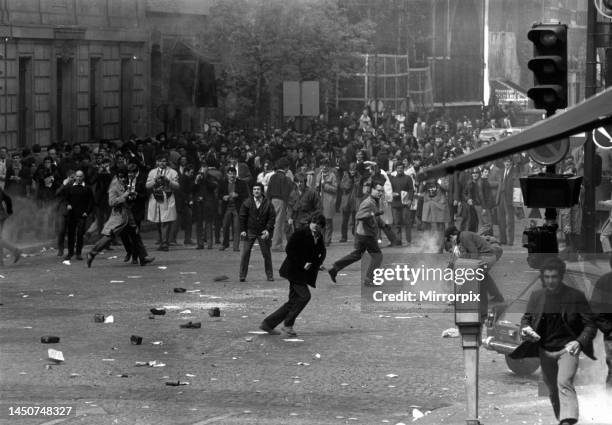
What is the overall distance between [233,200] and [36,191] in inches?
163

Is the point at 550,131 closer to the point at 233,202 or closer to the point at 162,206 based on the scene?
the point at 233,202

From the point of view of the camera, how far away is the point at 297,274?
50.6 ft

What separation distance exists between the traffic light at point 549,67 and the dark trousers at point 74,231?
474 inches

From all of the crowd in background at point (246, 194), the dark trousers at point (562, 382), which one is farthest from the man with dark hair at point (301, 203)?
the dark trousers at point (562, 382)

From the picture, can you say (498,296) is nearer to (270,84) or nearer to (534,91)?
(534,91)

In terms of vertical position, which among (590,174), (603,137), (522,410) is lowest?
(522,410)

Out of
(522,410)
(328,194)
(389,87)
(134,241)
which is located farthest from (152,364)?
(389,87)

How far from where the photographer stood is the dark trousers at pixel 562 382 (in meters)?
9.98

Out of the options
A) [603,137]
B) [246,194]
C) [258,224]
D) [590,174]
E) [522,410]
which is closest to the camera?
[522,410]

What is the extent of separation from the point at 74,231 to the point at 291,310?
8902mm

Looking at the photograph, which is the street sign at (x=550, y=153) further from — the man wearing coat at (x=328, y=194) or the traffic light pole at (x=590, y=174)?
the man wearing coat at (x=328, y=194)

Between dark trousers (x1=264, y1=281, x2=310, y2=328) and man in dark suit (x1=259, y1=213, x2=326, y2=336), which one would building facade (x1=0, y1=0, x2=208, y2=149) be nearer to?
man in dark suit (x1=259, y1=213, x2=326, y2=336)

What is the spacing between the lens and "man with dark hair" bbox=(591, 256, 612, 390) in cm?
→ 1022

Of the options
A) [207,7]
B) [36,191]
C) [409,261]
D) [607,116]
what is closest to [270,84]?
[207,7]
